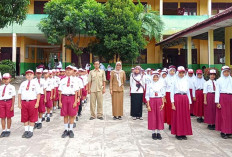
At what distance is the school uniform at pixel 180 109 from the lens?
563 cm

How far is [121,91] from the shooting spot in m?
8.12

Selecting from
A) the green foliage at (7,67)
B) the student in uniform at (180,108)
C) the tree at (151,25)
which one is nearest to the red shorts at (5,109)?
the student in uniform at (180,108)

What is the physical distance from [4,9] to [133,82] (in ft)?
22.7

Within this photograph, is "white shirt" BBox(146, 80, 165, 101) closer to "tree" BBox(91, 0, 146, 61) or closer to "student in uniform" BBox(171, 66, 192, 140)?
"student in uniform" BBox(171, 66, 192, 140)

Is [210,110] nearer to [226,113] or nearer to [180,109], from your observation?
[226,113]

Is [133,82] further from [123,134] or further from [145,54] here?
[145,54]

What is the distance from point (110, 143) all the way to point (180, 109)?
6.13ft

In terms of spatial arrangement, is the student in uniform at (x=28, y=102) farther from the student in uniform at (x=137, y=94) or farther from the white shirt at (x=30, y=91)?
the student in uniform at (x=137, y=94)

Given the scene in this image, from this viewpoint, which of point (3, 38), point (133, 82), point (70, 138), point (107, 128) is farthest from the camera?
point (3, 38)

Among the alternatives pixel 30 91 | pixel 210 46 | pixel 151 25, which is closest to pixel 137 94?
pixel 30 91

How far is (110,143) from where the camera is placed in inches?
209

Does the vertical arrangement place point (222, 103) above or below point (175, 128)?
above

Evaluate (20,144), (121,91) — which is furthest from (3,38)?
(20,144)

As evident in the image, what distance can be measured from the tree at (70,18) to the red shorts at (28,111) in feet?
38.2
